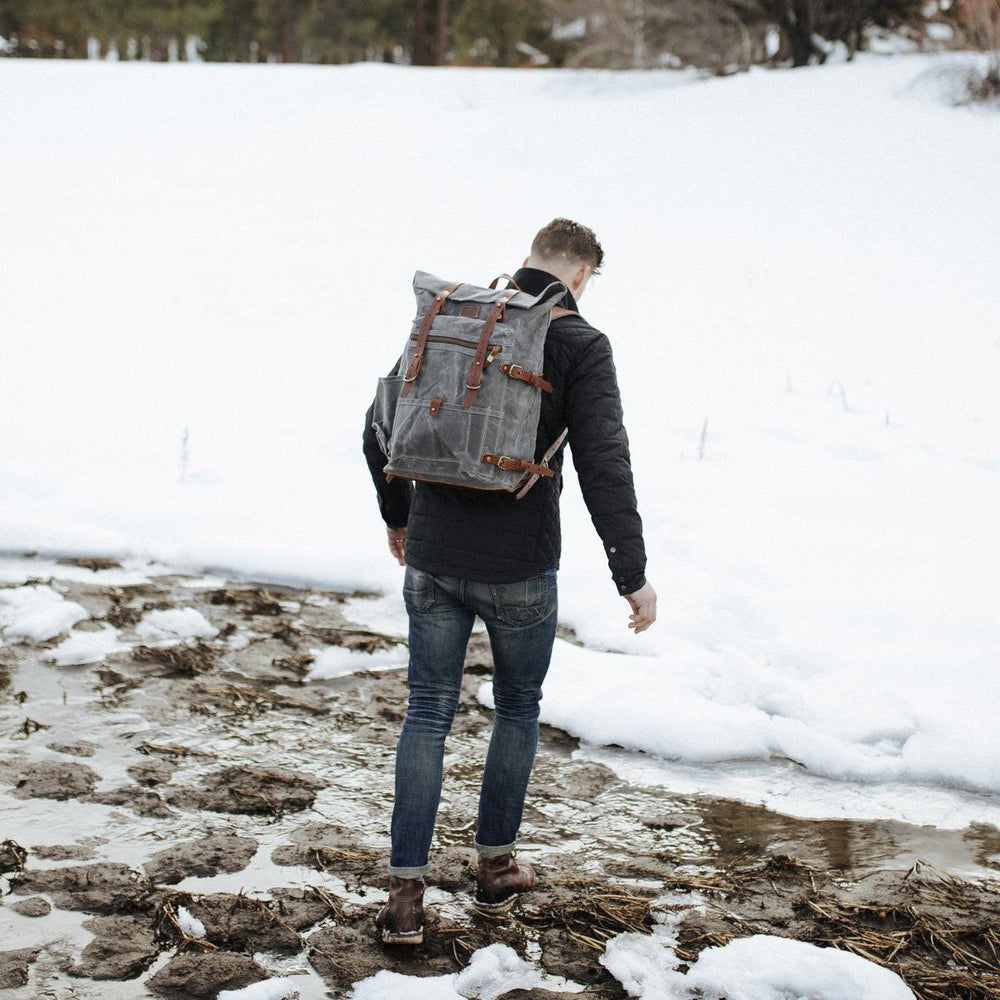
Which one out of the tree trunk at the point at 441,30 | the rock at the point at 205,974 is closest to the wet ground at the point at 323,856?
the rock at the point at 205,974

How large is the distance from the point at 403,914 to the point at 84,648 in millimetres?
2568

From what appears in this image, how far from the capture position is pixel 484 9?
88.3ft

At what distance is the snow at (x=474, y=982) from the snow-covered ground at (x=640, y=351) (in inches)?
54.2

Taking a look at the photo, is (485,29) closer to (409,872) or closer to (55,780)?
(55,780)

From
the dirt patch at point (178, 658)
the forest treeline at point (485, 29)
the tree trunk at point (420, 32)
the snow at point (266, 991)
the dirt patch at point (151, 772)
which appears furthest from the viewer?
the tree trunk at point (420, 32)

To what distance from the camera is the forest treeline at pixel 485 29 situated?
15.5m

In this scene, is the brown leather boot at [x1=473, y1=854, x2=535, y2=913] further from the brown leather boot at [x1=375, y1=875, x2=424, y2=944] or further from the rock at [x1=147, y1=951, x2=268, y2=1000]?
the rock at [x1=147, y1=951, x2=268, y2=1000]

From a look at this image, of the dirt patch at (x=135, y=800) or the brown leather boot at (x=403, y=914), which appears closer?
the brown leather boot at (x=403, y=914)

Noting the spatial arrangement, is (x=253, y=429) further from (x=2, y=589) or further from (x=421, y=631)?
(x=421, y=631)

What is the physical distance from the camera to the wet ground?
9.37 feet

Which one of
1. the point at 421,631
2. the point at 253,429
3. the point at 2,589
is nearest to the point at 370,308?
the point at 253,429

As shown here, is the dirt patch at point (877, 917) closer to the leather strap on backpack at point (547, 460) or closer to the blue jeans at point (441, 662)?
the blue jeans at point (441, 662)

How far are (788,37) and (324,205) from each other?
7.20 m

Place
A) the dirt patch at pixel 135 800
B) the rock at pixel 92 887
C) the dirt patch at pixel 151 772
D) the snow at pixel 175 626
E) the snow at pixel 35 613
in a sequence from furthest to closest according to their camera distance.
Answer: the snow at pixel 175 626
the snow at pixel 35 613
the dirt patch at pixel 151 772
the dirt patch at pixel 135 800
the rock at pixel 92 887
